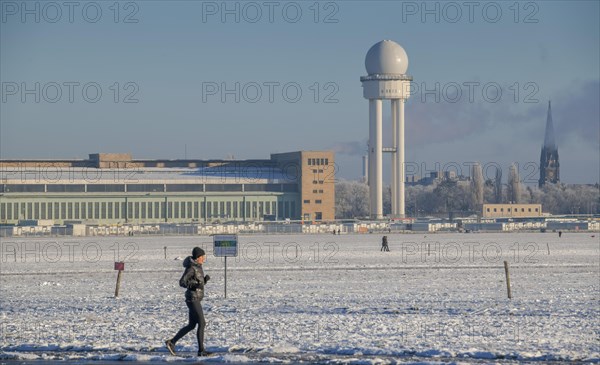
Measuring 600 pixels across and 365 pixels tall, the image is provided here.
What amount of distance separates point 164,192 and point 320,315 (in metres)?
152

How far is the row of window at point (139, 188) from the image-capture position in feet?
570

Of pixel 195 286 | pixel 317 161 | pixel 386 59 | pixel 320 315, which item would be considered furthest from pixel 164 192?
pixel 195 286

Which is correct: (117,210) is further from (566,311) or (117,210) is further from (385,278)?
(566,311)

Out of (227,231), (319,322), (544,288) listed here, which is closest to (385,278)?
(544,288)

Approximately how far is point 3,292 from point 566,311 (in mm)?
20600

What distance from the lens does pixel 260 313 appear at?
102 feet

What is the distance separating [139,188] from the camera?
180000 mm

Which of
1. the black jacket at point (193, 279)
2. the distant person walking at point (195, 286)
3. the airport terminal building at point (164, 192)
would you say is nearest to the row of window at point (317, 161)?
the airport terminal building at point (164, 192)

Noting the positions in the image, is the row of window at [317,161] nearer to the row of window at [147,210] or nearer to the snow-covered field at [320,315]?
the row of window at [147,210]

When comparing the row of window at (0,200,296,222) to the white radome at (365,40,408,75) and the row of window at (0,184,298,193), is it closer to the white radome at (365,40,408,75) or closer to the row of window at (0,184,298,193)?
the row of window at (0,184,298,193)

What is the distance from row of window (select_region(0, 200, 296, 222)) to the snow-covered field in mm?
121961

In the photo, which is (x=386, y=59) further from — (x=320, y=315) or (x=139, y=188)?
(x=320, y=315)

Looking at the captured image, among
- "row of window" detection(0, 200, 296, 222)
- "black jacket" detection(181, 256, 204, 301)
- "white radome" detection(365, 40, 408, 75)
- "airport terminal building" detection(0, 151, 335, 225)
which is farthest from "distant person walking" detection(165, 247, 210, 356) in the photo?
"white radome" detection(365, 40, 408, 75)

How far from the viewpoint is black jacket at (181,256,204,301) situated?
2223 cm
